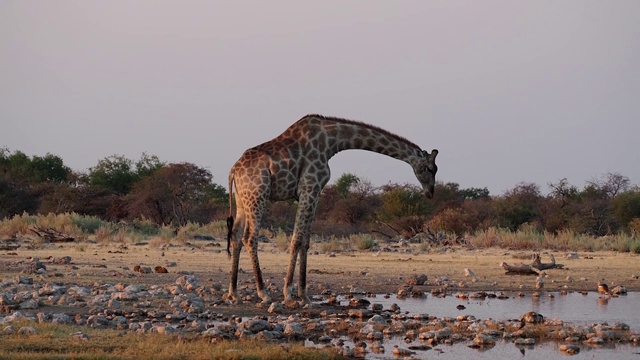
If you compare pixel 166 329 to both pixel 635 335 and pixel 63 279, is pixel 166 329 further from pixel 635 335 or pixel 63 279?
pixel 63 279

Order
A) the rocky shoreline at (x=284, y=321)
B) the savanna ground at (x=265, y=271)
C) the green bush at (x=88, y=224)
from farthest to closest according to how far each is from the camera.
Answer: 1. the green bush at (x=88, y=224)
2. the rocky shoreline at (x=284, y=321)
3. the savanna ground at (x=265, y=271)

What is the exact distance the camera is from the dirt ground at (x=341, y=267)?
50.5 feet

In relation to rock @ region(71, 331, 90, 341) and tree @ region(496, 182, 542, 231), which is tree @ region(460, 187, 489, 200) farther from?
rock @ region(71, 331, 90, 341)

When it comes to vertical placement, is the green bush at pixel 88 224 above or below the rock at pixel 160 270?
above

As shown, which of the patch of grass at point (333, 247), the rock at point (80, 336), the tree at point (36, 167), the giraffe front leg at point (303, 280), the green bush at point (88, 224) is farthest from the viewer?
the tree at point (36, 167)

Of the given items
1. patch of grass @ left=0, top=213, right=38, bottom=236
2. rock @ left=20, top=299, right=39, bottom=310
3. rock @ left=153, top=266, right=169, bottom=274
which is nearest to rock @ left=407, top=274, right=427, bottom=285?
rock @ left=153, top=266, right=169, bottom=274

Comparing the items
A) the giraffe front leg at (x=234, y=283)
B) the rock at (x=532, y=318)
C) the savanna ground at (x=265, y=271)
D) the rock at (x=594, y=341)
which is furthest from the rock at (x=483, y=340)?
the giraffe front leg at (x=234, y=283)

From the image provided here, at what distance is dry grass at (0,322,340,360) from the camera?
787cm

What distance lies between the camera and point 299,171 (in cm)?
1273

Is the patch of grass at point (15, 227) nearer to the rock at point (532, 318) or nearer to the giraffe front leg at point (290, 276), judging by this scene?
the giraffe front leg at point (290, 276)

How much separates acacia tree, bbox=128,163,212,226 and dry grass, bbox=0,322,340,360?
98.9 ft

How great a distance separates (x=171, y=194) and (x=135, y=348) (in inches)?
1345

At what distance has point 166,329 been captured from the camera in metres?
9.27

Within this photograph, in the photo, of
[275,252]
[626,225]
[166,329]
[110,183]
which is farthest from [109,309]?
[110,183]
